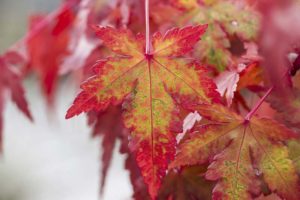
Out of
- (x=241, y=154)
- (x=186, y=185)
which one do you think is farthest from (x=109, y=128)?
(x=241, y=154)

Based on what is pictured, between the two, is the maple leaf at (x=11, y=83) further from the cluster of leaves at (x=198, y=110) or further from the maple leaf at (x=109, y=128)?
the cluster of leaves at (x=198, y=110)

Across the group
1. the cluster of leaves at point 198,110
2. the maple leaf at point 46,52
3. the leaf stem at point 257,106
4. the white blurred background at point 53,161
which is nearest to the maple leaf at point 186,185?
the cluster of leaves at point 198,110

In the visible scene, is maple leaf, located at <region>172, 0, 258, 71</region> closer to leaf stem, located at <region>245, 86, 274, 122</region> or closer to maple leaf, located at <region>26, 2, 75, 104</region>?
leaf stem, located at <region>245, 86, 274, 122</region>

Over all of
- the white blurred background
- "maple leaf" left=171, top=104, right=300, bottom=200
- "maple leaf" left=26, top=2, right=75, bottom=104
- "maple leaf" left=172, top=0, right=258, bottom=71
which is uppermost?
the white blurred background

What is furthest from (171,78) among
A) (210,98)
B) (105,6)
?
(105,6)

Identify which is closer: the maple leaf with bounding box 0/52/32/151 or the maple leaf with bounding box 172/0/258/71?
the maple leaf with bounding box 172/0/258/71

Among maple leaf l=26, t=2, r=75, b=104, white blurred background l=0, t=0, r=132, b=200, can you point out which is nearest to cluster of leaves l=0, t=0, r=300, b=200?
maple leaf l=26, t=2, r=75, b=104
